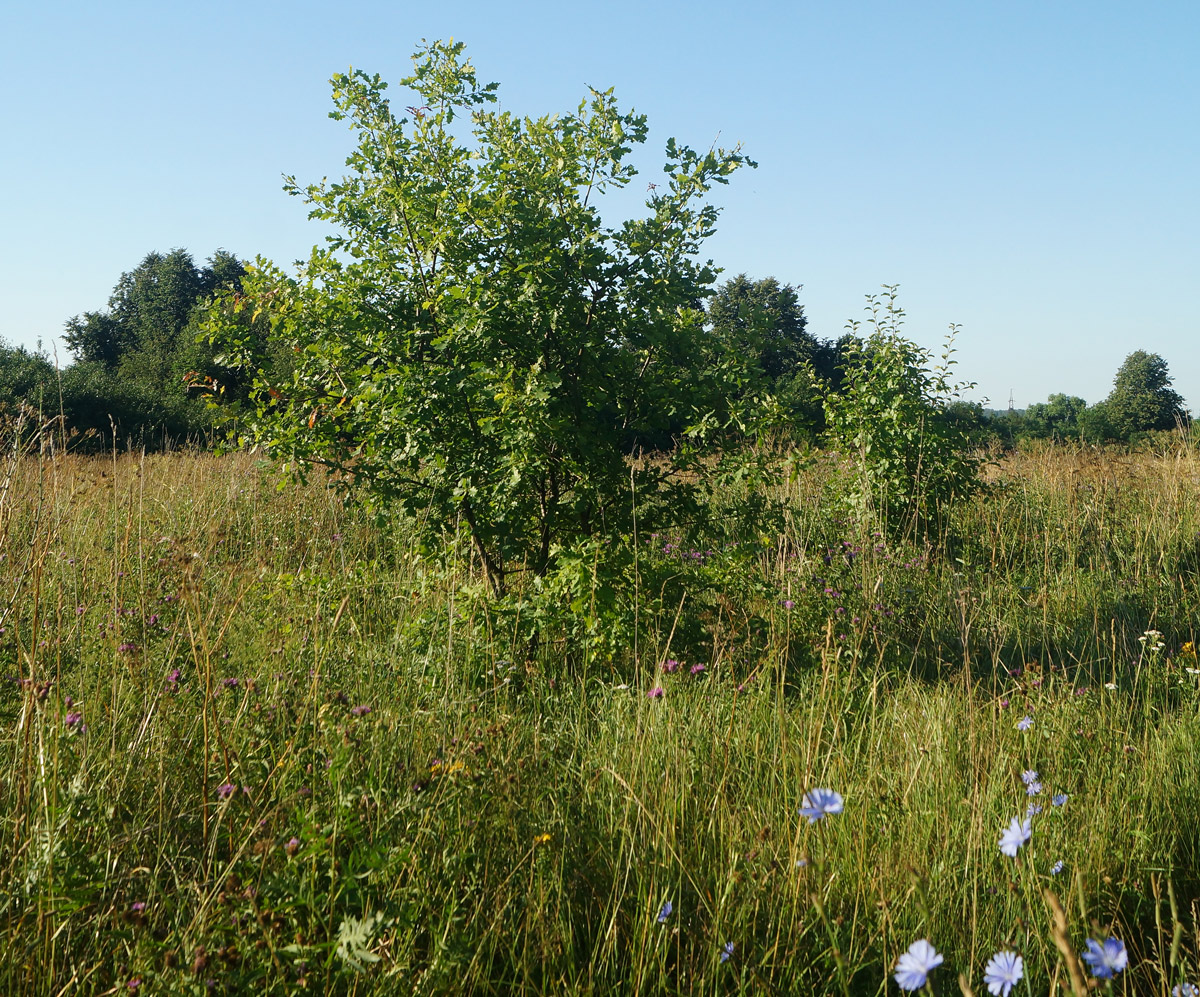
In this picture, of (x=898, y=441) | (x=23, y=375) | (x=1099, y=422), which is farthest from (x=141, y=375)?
(x=1099, y=422)

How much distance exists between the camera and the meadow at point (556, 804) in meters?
1.54

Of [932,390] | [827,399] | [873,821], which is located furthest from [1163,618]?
[873,821]

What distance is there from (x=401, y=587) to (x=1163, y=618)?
4.20 metres

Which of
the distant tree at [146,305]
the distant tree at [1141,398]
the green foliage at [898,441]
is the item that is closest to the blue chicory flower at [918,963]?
the green foliage at [898,441]

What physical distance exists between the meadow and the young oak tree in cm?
38

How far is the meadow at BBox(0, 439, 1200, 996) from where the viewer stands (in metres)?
1.54

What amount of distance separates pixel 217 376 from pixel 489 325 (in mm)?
16052

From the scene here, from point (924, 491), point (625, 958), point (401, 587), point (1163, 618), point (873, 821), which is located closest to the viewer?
point (625, 958)

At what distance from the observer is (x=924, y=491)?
6027 mm

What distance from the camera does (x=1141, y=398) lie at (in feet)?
97.4

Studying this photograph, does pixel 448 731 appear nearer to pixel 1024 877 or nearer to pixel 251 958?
pixel 251 958

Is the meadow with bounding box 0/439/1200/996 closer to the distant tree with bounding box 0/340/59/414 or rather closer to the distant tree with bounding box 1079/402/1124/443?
the distant tree with bounding box 0/340/59/414

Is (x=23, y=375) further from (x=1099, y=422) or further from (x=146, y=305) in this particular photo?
(x=1099, y=422)

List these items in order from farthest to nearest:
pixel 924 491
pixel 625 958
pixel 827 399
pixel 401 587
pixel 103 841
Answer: pixel 827 399
pixel 924 491
pixel 401 587
pixel 103 841
pixel 625 958
